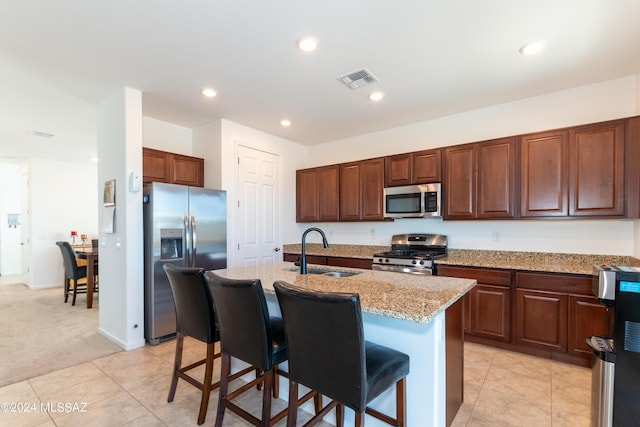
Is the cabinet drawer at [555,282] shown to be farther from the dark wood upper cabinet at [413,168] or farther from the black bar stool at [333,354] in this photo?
the black bar stool at [333,354]

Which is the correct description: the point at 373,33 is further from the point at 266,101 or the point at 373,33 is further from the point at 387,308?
the point at 387,308

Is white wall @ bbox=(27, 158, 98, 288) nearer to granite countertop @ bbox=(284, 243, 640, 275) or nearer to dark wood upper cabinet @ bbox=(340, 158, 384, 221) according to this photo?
dark wood upper cabinet @ bbox=(340, 158, 384, 221)

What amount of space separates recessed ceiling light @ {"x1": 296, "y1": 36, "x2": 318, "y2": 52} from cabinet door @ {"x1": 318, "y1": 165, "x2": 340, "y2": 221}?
7.76 ft

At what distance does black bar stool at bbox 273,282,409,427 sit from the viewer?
1.25m

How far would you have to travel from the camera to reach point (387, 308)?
1.41m

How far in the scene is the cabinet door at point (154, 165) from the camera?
368 centimetres

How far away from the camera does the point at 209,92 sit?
3.27 metres

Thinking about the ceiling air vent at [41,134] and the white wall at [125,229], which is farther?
the ceiling air vent at [41,134]

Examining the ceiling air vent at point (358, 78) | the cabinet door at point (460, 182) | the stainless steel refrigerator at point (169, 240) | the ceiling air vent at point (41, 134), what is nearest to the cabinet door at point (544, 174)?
the cabinet door at point (460, 182)

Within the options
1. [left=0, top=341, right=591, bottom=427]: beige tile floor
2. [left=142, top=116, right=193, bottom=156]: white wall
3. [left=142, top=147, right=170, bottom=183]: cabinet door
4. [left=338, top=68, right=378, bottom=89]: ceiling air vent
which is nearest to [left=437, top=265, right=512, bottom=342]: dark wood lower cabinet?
[left=0, top=341, right=591, bottom=427]: beige tile floor

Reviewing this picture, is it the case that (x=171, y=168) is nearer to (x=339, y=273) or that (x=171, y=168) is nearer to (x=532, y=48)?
(x=339, y=273)

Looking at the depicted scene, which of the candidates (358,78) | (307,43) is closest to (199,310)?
(307,43)

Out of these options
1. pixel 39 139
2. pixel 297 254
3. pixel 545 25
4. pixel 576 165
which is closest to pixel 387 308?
pixel 545 25

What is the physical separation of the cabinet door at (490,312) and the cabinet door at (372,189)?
61.3 inches
